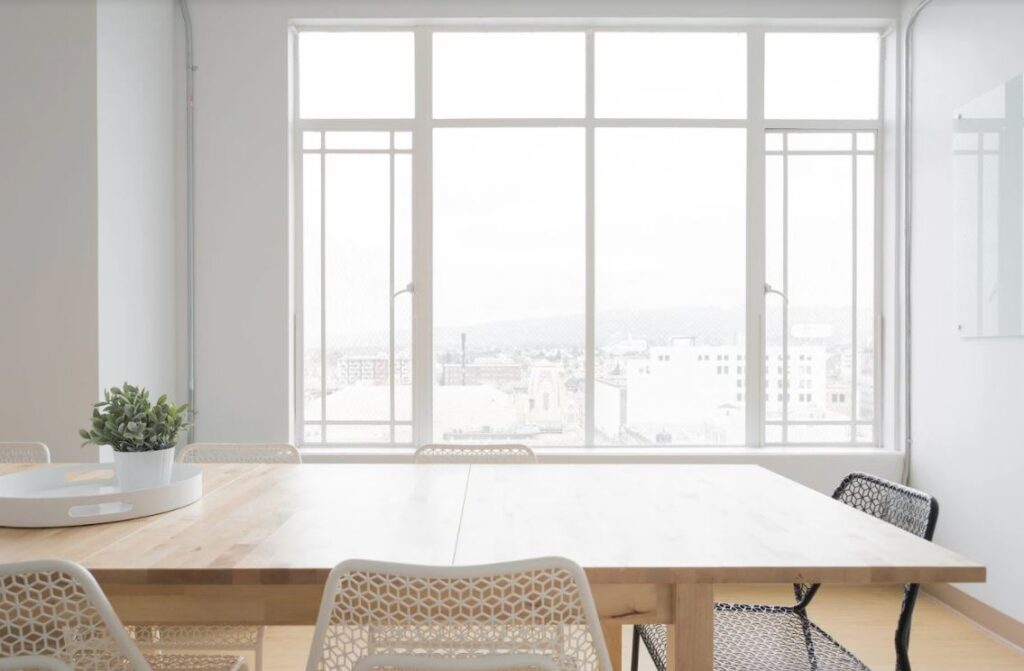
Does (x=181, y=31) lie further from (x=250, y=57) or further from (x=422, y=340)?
(x=422, y=340)

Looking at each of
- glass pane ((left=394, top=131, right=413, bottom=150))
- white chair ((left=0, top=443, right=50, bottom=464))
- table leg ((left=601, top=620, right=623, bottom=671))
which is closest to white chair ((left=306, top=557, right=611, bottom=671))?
table leg ((left=601, top=620, right=623, bottom=671))

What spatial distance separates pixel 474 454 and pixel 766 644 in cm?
115

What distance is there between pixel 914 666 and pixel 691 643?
75.0 inches

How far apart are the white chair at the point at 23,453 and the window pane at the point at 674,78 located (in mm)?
2977

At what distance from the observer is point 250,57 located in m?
3.51

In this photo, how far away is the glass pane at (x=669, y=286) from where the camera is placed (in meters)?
3.67

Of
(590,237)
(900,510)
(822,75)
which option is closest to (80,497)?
(900,510)

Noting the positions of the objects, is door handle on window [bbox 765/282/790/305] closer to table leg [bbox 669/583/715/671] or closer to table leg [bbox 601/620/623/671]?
table leg [bbox 601/620/623/671]

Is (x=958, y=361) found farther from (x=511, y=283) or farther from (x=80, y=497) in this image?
(x=80, y=497)

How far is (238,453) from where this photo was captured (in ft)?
8.13

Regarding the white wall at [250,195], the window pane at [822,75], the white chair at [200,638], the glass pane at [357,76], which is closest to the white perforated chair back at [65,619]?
the white chair at [200,638]

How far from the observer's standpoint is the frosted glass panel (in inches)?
105

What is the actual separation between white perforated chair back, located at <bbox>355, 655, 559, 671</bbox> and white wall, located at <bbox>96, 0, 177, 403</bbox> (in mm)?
2412

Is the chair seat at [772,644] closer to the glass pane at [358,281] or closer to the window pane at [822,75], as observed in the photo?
the glass pane at [358,281]
